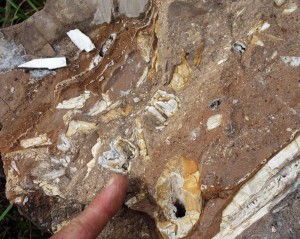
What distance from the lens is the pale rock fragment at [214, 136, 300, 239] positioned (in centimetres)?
152

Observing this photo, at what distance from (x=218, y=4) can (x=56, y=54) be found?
0.76 metres

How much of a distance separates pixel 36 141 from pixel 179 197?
0.71m

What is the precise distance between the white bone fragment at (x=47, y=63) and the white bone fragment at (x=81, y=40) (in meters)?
0.09

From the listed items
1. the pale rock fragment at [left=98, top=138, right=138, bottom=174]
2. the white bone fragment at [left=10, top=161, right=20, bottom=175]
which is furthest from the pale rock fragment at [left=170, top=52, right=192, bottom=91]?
the white bone fragment at [left=10, top=161, right=20, bottom=175]

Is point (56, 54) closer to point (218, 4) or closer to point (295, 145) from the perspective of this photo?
point (218, 4)

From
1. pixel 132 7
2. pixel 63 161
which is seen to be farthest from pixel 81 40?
pixel 63 161

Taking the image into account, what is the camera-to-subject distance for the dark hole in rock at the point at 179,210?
1692 mm

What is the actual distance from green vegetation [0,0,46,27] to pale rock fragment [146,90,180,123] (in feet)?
4.46

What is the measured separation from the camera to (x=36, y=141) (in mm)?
2098

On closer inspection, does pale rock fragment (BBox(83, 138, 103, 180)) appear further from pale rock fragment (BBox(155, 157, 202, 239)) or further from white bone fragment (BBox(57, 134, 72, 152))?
pale rock fragment (BBox(155, 157, 202, 239))

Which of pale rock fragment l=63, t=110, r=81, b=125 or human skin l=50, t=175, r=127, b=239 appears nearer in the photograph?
human skin l=50, t=175, r=127, b=239

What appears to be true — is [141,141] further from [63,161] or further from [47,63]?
[47,63]

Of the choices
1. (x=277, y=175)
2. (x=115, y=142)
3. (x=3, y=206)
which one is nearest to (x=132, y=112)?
(x=115, y=142)

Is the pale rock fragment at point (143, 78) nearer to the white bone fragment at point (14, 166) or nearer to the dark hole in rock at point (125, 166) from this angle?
the dark hole in rock at point (125, 166)
